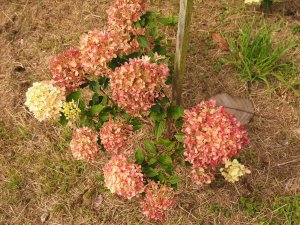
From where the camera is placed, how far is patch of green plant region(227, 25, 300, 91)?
2617 millimetres

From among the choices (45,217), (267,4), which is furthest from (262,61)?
(45,217)

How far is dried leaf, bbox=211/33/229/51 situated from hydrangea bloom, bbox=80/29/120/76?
1.39 metres

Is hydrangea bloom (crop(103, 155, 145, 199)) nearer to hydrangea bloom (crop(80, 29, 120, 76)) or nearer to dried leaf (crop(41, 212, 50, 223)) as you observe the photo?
hydrangea bloom (crop(80, 29, 120, 76))

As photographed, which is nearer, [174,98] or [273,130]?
[174,98]

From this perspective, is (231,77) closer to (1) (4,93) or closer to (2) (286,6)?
(2) (286,6)

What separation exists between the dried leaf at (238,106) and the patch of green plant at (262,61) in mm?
200

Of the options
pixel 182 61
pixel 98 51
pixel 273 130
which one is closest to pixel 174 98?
pixel 182 61

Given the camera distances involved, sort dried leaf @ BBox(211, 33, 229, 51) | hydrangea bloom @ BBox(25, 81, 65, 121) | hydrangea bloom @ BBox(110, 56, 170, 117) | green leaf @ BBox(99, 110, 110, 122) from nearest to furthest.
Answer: hydrangea bloom @ BBox(110, 56, 170, 117)
hydrangea bloom @ BBox(25, 81, 65, 121)
green leaf @ BBox(99, 110, 110, 122)
dried leaf @ BBox(211, 33, 229, 51)

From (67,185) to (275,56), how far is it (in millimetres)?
1787

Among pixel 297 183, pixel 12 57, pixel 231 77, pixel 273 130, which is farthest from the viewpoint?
pixel 12 57

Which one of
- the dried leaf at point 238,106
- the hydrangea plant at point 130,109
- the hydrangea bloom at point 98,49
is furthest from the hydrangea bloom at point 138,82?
the dried leaf at point 238,106

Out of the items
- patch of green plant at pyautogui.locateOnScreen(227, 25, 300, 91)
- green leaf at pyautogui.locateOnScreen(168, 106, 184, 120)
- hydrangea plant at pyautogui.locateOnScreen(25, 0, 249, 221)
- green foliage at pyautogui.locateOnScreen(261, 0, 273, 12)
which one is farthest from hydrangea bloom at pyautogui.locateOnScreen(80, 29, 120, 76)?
green foliage at pyautogui.locateOnScreen(261, 0, 273, 12)

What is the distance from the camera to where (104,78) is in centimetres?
192

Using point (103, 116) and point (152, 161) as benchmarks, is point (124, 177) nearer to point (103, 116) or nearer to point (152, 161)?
point (152, 161)
